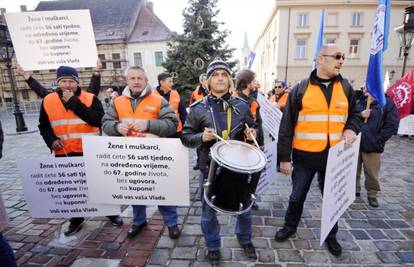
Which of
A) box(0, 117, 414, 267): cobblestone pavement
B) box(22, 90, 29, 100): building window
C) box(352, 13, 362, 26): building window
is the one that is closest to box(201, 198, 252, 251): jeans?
box(0, 117, 414, 267): cobblestone pavement

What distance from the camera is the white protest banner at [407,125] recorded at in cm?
723

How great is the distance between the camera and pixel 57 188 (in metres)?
3.06

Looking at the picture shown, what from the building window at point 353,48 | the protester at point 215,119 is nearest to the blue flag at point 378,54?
the protester at point 215,119

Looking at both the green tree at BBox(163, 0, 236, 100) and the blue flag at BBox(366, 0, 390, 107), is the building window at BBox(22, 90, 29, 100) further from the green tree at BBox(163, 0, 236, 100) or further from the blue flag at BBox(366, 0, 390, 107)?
the blue flag at BBox(366, 0, 390, 107)

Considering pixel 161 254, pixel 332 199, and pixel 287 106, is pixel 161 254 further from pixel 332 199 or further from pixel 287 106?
pixel 287 106

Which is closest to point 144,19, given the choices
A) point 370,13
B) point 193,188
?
point 370,13

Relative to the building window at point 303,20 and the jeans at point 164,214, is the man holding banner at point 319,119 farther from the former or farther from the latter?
the building window at point 303,20

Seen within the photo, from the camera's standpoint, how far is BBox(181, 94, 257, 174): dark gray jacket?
2.51 meters

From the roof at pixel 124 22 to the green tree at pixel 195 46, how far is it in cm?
1591

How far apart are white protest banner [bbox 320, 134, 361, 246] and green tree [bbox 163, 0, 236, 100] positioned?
49.0 feet

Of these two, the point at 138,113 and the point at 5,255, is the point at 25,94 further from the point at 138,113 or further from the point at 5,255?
the point at 5,255

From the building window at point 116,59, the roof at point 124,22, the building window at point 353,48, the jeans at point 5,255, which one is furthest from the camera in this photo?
the building window at point 116,59

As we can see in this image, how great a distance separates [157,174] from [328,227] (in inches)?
73.1

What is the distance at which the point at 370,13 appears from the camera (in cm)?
2986
